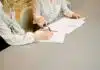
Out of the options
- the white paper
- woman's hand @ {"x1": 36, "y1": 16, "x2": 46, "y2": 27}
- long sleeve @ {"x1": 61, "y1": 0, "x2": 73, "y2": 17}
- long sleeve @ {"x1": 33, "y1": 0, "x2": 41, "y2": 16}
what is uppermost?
long sleeve @ {"x1": 33, "y1": 0, "x2": 41, "y2": 16}

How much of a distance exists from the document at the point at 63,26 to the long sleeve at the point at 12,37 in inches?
5.7

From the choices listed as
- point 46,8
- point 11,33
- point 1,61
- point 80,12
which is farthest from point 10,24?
point 80,12

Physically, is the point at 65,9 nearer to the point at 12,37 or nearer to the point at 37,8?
the point at 37,8

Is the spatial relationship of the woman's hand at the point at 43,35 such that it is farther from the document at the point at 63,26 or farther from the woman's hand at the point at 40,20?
the woman's hand at the point at 40,20

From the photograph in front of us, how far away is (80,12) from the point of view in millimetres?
2023

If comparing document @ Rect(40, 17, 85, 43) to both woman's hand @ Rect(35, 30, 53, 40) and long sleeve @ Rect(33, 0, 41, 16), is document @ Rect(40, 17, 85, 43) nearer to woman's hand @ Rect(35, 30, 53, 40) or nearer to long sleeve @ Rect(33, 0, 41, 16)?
woman's hand @ Rect(35, 30, 53, 40)

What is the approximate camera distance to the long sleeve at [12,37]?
130 centimetres

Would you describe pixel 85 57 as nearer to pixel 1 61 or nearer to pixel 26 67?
pixel 26 67

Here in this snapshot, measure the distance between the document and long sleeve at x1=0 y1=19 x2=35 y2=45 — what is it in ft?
0.47

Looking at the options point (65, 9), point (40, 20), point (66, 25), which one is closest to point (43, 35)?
point (40, 20)

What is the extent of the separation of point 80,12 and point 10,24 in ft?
2.77

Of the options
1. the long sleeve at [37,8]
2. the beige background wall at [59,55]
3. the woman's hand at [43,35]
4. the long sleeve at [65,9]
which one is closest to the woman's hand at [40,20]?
the long sleeve at [37,8]

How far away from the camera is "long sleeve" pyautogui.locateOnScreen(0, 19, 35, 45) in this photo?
1.30 meters

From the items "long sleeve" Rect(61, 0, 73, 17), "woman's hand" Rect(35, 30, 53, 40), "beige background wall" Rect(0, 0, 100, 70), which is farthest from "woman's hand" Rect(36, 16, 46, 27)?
"long sleeve" Rect(61, 0, 73, 17)
